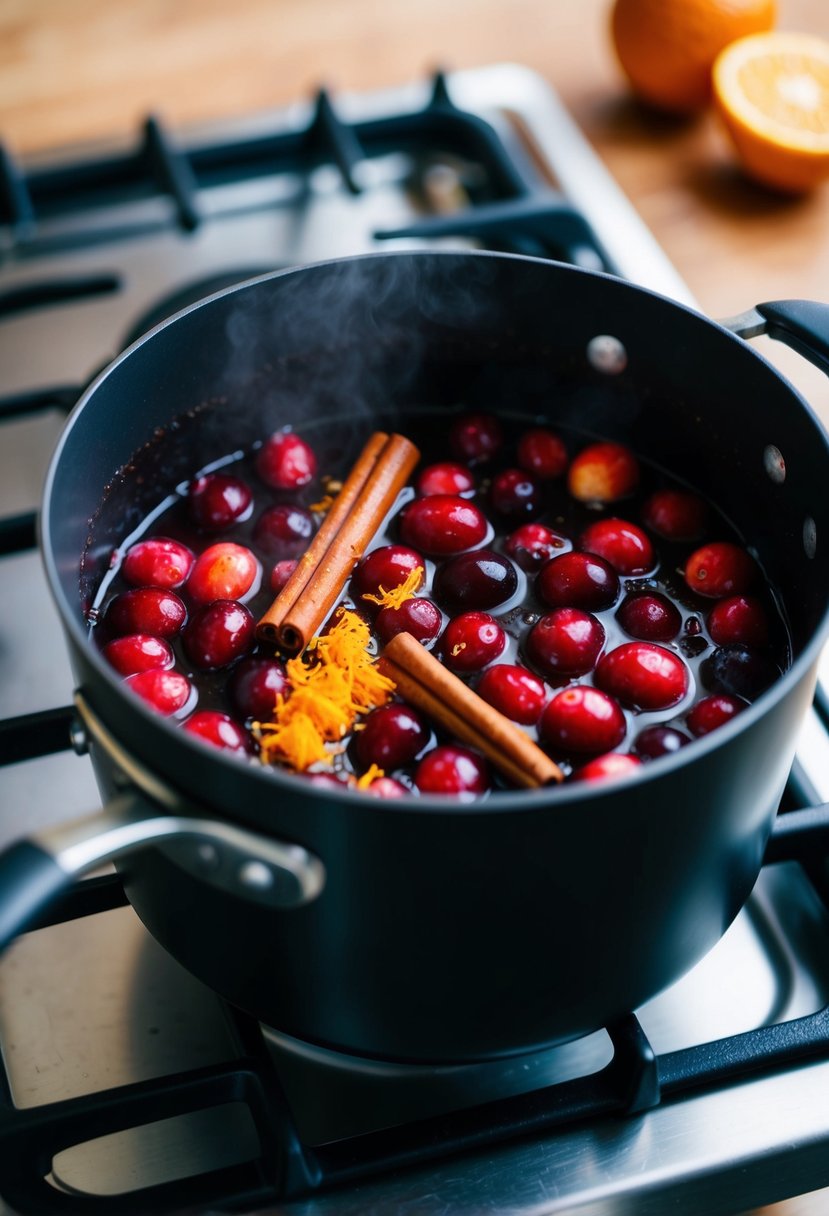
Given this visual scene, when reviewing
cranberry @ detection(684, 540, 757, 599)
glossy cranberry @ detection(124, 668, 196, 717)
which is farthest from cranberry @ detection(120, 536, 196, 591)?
cranberry @ detection(684, 540, 757, 599)

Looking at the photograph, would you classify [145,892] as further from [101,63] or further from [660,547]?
[101,63]

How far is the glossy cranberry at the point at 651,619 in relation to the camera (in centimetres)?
99

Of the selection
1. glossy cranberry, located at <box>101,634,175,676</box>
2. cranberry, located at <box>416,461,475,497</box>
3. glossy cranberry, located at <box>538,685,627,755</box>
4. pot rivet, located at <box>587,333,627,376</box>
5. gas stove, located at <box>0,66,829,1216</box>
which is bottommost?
gas stove, located at <box>0,66,829,1216</box>

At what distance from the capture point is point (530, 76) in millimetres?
1618

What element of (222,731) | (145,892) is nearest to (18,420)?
(222,731)

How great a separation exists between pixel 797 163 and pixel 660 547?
643 mm

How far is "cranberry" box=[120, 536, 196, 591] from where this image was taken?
104 cm

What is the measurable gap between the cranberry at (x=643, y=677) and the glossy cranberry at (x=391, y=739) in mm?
156

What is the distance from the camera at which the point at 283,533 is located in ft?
3.52

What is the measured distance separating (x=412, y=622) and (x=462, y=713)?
0.13 meters

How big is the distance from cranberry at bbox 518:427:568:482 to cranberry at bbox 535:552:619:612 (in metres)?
0.15

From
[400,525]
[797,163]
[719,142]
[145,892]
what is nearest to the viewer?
[145,892]

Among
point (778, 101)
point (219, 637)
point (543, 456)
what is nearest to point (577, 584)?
point (543, 456)

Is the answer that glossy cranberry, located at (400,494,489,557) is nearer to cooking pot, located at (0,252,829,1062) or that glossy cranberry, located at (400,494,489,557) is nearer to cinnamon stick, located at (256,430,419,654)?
cinnamon stick, located at (256,430,419,654)
